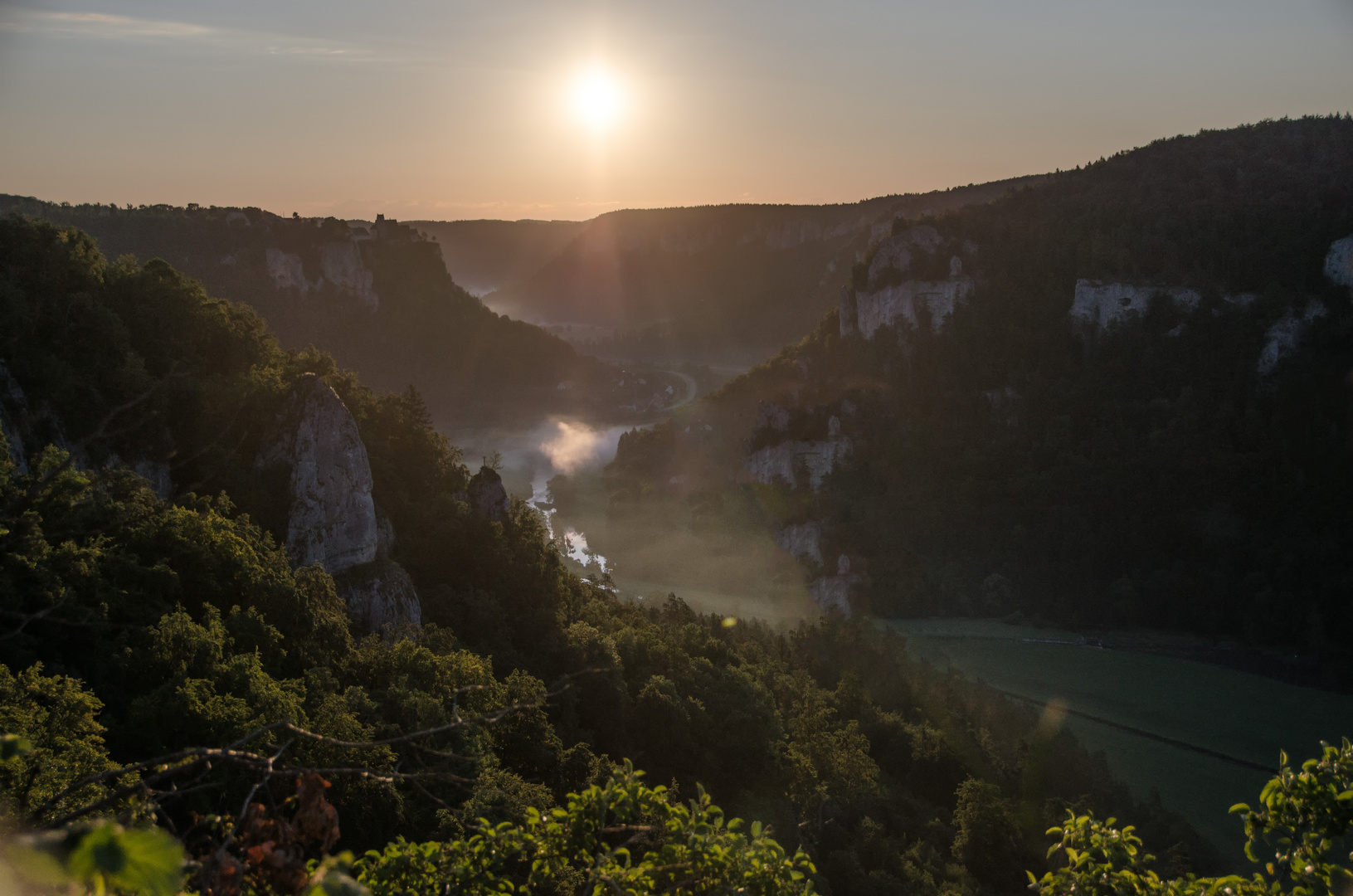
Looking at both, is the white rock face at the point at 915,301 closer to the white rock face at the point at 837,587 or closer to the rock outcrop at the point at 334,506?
the white rock face at the point at 837,587

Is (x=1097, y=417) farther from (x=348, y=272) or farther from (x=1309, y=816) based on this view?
(x=348, y=272)

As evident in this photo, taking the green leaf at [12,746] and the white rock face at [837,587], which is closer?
the green leaf at [12,746]

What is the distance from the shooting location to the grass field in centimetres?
3769

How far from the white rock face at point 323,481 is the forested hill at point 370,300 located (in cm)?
7722

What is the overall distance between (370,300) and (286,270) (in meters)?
12.9

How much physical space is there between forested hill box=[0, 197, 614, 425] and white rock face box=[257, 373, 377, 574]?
77.2 meters

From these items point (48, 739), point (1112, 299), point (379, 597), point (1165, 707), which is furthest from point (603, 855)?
point (1112, 299)

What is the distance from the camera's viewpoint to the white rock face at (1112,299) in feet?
233

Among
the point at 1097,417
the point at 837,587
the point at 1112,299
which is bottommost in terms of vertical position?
the point at 837,587

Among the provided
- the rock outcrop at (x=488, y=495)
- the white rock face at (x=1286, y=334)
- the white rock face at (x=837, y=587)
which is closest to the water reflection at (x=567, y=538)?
the white rock face at (x=837, y=587)

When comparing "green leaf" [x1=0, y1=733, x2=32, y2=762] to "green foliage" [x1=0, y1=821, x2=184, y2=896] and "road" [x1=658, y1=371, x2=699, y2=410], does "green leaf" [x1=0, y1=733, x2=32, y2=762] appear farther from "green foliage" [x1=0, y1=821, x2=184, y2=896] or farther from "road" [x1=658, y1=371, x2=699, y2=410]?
"road" [x1=658, y1=371, x2=699, y2=410]

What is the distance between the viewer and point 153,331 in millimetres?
27125

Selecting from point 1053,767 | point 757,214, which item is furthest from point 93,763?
point 757,214

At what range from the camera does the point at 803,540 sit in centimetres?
6944
